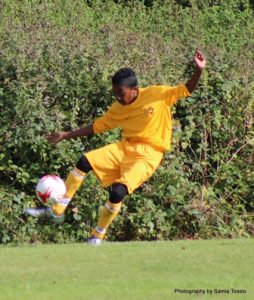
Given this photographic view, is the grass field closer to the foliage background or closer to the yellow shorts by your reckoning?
the yellow shorts

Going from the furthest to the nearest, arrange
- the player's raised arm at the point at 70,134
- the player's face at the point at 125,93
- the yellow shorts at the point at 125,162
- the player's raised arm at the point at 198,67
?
the player's raised arm at the point at 70,134, the player's face at the point at 125,93, the yellow shorts at the point at 125,162, the player's raised arm at the point at 198,67

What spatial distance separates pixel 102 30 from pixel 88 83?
3.00 m

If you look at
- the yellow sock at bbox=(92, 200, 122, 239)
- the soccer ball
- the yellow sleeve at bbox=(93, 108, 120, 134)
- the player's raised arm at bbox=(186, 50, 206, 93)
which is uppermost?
the player's raised arm at bbox=(186, 50, 206, 93)

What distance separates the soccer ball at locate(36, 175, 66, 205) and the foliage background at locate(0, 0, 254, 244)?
191 cm

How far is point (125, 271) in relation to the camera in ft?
30.9

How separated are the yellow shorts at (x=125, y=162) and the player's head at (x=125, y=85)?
1.82 feet

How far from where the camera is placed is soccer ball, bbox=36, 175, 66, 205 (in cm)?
1134

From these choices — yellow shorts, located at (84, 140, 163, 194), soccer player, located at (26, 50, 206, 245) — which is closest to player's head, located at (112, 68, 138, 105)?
soccer player, located at (26, 50, 206, 245)

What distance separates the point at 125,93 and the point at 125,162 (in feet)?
2.59

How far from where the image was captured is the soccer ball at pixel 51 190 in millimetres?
11344

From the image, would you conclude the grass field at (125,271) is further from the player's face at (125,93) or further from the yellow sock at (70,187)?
the player's face at (125,93)

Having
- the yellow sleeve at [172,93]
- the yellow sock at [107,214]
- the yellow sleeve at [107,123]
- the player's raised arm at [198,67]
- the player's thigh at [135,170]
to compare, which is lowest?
the yellow sock at [107,214]

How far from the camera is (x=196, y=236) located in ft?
46.4

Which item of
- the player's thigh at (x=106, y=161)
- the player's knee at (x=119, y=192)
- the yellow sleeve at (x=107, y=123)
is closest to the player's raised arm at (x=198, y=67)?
the yellow sleeve at (x=107, y=123)
